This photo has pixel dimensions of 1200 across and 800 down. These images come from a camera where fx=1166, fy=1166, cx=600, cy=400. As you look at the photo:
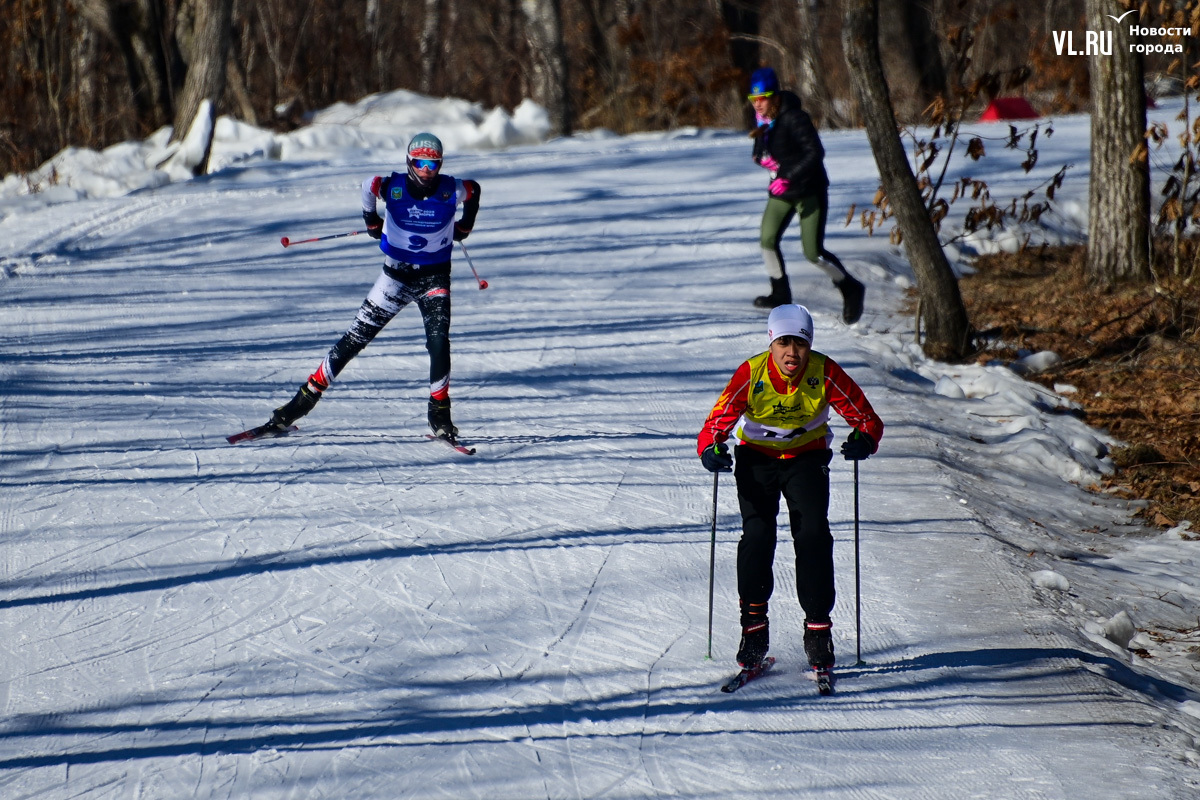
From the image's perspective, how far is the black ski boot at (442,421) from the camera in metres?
7.45

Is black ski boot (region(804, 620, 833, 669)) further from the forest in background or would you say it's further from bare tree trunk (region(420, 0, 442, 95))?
bare tree trunk (region(420, 0, 442, 95))

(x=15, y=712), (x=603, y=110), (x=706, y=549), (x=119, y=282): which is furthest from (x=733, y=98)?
(x=15, y=712)

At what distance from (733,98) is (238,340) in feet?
55.5

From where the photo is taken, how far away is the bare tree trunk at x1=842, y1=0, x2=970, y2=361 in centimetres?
916

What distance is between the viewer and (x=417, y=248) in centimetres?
701

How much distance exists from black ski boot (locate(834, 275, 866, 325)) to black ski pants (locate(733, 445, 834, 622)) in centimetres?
569

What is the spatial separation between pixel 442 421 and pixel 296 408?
0.93 metres

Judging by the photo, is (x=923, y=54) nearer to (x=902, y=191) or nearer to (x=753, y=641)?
(x=902, y=191)


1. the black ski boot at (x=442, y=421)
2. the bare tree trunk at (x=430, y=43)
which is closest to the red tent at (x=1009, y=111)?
the bare tree trunk at (x=430, y=43)

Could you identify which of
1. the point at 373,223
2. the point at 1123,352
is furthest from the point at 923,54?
the point at 373,223

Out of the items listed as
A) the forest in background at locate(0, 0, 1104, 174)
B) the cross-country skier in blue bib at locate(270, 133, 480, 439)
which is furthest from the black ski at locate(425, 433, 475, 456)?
the forest in background at locate(0, 0, 1104, 174)

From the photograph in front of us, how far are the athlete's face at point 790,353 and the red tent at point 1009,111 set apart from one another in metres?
17.7

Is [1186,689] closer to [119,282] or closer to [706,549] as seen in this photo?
[706,549]

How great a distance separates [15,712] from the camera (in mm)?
4480
